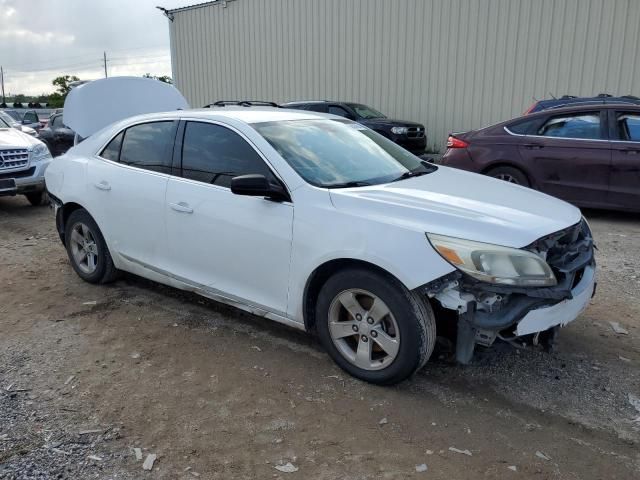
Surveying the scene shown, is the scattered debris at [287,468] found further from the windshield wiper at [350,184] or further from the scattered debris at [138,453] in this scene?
the windshield wiper at [350,184]

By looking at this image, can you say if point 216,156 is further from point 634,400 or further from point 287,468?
point 634,400

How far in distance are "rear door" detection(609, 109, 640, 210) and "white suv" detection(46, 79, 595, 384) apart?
13.0 feet

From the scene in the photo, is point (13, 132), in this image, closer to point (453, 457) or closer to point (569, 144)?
point (569, 144)

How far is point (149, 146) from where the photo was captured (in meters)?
4.47

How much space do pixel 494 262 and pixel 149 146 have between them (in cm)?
283

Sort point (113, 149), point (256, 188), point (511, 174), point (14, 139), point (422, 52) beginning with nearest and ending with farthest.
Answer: point (256, 188) → point (113, 149) → point (511, 174) → point (14, 139) → point (422, 52)

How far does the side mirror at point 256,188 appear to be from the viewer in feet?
11.3

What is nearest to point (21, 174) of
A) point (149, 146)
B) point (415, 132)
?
point (149, 146)

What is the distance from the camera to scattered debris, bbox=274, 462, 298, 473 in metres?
2.62

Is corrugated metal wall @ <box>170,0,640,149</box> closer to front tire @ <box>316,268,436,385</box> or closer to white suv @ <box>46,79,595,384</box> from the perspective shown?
white suv @ <box>46,79,595,384</box>

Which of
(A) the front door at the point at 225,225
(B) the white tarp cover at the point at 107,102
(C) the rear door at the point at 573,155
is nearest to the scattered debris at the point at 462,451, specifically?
(A) the front door at the point at 225,225

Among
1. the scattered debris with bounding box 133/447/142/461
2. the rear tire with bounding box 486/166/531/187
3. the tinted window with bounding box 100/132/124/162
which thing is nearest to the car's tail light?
the rear tire with bounding box 486/166/531/187

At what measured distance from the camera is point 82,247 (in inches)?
202

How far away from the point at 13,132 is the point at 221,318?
264 inches
